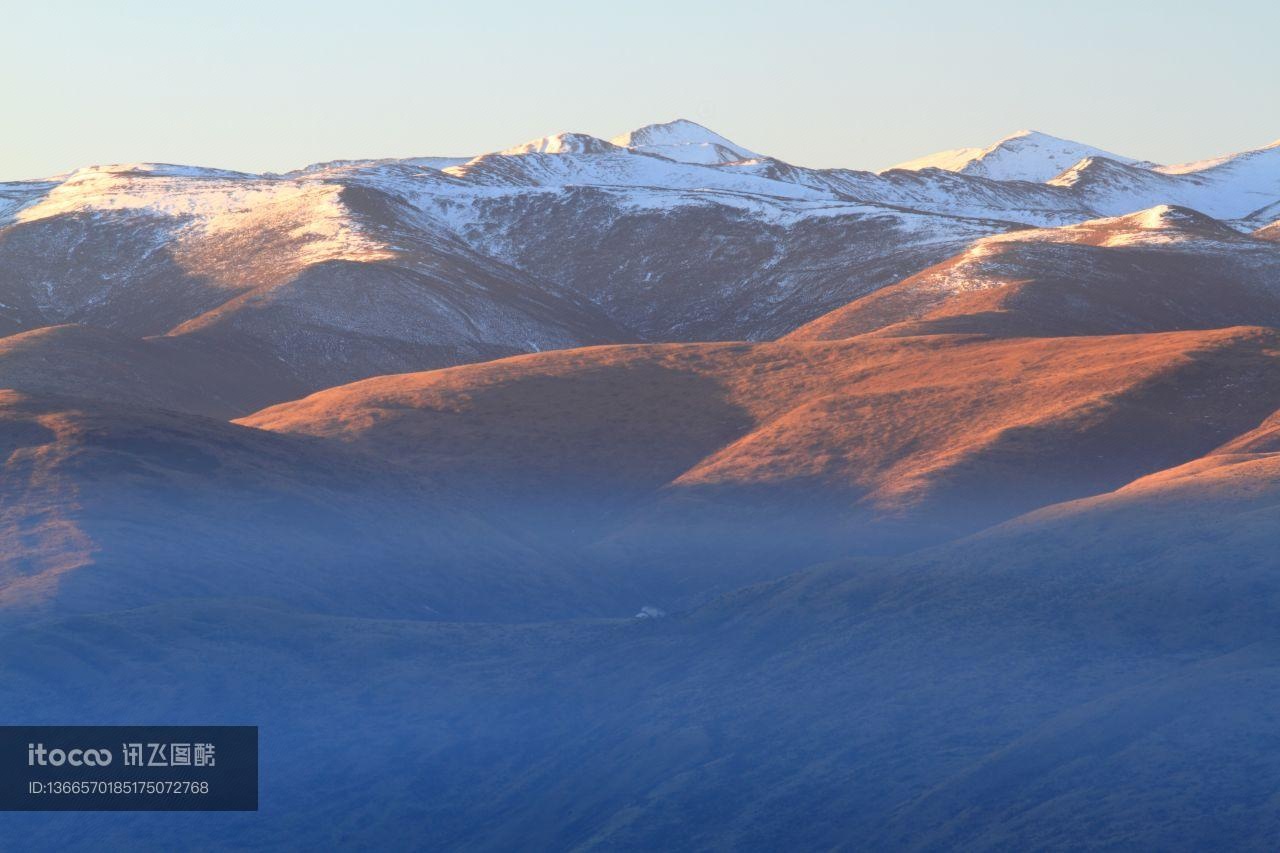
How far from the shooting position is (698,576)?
269 ft

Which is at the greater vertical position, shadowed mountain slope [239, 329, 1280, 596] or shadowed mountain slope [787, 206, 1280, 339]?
shadowed mountain slope [787, 206, 1280, 339]

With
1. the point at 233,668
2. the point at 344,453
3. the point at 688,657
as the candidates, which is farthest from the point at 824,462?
the point at 233,668

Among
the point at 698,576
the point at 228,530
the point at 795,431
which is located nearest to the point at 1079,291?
the point at 795,431

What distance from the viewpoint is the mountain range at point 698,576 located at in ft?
150

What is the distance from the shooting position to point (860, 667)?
5516 centimetres

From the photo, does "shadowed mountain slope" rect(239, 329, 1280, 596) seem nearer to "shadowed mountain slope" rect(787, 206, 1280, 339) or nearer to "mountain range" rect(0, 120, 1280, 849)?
"mountain range" rect(0, 120, 1280, 849)

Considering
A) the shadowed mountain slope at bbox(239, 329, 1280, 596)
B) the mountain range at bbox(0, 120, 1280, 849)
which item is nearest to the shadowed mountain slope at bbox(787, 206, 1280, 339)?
the mountain range at bbox(0, 120, 1280, 849)

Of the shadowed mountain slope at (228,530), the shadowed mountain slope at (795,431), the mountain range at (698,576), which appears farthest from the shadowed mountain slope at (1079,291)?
the shadowed mountain slope at (228,530)

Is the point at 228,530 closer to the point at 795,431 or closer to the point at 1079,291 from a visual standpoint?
the point at 795,431

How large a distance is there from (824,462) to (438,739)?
43.1m

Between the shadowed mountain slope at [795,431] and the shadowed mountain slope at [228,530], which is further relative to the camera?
the shadowed mountain slope at [795,431]

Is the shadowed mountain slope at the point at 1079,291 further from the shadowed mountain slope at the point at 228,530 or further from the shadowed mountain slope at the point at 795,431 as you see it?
A: the shadowed mountain slope at the point at 228,530

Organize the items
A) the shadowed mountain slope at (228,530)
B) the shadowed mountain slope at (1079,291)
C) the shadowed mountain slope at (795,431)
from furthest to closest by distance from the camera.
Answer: the shadowed mountain slope at (1079,291) → the shadowed mountain slope at (795,431) → the shadowed mountain slope at (228,530)

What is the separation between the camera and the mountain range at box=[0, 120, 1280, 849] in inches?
1797
